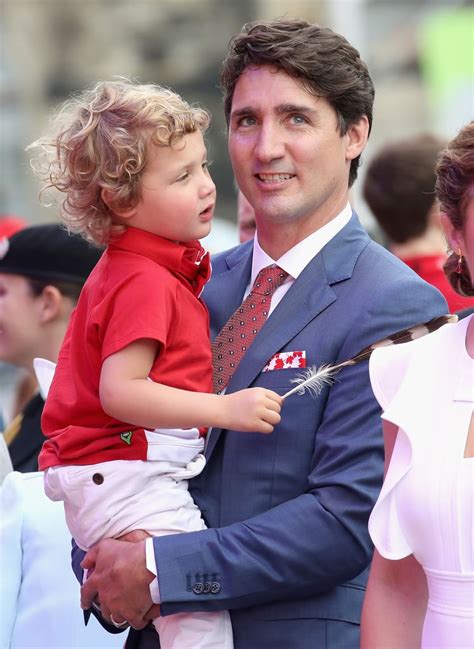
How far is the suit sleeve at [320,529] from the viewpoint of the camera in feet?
8.68

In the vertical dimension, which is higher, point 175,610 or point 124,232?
point 124,232

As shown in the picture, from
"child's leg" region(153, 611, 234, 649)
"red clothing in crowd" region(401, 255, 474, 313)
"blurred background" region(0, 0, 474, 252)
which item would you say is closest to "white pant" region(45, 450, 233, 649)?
"child's leg" region(153, 611, 234, 649)

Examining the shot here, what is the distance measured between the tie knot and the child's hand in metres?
0.46

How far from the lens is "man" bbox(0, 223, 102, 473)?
433cm

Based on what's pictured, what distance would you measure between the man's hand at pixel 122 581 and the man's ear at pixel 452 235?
997 millimetres

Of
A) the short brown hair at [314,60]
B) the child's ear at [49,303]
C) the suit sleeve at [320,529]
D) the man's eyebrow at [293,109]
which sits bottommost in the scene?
the child's ear at [49,303]

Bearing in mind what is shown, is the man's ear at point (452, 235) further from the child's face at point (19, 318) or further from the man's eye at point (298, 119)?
the child's face at point (19, 318)

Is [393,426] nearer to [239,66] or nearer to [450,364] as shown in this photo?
[450,364]

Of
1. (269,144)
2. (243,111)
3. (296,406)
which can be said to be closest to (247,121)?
(243,111)

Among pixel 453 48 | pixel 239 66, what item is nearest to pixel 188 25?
pixel 453 48

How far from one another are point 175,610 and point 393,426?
741 millimetres

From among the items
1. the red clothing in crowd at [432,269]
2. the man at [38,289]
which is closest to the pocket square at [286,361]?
the red clothing in crowd at [432,269]

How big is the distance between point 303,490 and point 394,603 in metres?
0.48

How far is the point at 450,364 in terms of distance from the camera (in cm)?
232
